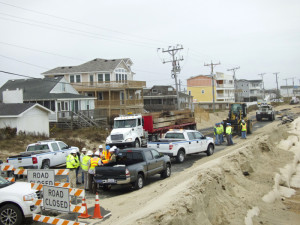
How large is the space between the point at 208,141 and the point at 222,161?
6.96 metres

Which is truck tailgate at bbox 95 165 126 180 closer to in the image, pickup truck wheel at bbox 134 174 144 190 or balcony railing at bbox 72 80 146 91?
pickup truck wheel at bbox 134 174 144 190

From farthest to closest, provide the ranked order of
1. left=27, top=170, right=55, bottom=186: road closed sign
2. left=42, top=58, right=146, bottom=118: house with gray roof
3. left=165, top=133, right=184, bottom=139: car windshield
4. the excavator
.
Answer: left=42, top=58, right=146, bottom=118: house with gray roof
the excavator
left=165, top=133, right=184, bottom=139: car windshield
left=27, top=170, right=55, bottom=186: road closed sign

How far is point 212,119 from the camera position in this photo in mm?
59469

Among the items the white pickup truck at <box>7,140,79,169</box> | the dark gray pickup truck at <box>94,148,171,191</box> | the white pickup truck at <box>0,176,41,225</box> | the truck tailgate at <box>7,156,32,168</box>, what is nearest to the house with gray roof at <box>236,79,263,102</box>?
the white pickup truck at <box>7,140,79,169</box>

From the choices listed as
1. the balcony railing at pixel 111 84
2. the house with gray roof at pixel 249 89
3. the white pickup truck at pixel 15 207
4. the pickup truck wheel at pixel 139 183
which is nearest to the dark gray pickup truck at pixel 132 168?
the pickup truck wheel at pixel 139 183

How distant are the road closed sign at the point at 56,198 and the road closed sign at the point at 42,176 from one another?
1.78m

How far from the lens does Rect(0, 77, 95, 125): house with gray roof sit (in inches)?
1499

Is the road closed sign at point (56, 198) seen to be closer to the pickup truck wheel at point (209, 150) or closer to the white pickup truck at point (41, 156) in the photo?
the white pickup truck at point (41, 156)

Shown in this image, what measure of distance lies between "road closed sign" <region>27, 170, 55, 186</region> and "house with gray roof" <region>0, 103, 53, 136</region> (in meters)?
17.7

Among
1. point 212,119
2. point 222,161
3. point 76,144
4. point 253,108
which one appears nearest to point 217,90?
point 253,108

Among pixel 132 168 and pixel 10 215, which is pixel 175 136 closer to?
pixel 132 168

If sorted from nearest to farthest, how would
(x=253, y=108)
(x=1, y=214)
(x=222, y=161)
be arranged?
1. (x=1, y=214)
2. (x=222, y=161)
3. (x=253, y=108)

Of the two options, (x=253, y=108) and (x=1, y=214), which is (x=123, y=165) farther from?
(x=253, y=108)

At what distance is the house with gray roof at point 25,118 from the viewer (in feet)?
92.4
